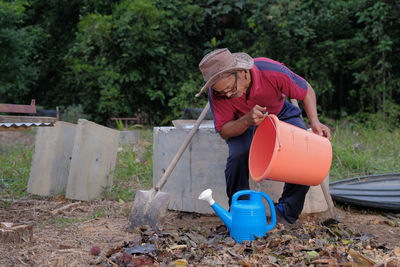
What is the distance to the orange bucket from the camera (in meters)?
2.29

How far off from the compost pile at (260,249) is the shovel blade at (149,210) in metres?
0.16

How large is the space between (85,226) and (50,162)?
1034 mm

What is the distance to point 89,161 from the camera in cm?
368

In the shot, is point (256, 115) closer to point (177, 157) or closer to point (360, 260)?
point (177, 157)

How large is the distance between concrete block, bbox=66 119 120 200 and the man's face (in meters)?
1.52

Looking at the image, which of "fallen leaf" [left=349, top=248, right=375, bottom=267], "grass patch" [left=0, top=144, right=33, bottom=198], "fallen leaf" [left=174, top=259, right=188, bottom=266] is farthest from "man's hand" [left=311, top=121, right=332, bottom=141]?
"grass patch" [left=0, top=144, right=33, bottom=198]

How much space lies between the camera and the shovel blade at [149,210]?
9.18ft

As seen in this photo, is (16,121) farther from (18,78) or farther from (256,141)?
(18,78)

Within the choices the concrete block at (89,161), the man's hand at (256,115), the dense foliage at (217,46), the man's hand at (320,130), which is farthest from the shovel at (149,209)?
the dense foliage at (217,46)

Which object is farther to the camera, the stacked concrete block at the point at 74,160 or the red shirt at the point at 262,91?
the stacked concrete block at the point at 74,160

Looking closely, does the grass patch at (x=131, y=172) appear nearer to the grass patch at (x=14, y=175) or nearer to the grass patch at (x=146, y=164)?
the grass patch at (x=146, y=164)

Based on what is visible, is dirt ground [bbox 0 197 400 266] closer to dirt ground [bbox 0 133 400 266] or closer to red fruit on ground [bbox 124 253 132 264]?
dirt ground [bbox 0 133 400 266]

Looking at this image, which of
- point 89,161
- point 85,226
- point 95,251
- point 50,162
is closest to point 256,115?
point 95,251

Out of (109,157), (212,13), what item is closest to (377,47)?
(212,13)
